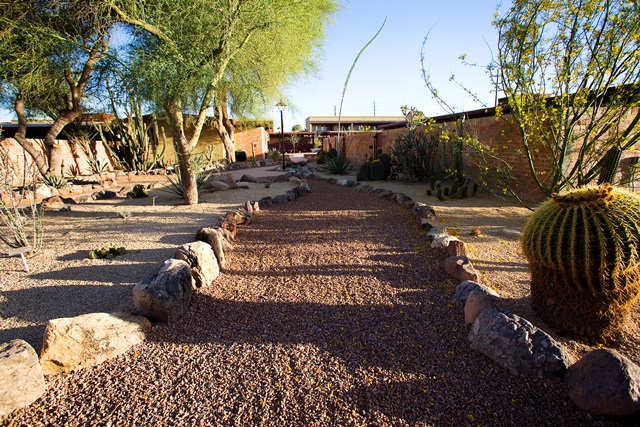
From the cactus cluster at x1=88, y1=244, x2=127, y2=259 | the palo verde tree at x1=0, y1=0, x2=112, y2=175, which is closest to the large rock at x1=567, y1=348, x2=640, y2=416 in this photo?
the cactus cluster at x1=88, y1=244, x2=127, y2=259

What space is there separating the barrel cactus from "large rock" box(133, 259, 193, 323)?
2.92m

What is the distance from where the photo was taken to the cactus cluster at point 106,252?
4417 mm

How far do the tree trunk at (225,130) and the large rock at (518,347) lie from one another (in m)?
18.6

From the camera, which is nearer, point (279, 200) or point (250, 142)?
point (279, 200)

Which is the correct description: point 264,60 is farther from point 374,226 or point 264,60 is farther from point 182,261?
point 182,261

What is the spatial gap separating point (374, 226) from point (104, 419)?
4.54 metres

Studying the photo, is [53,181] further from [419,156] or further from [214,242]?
[419,156]

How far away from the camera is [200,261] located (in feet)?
12.1

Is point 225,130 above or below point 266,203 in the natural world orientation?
above

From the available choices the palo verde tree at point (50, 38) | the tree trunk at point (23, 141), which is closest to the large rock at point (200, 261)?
the palo verde tree at point (50, 38)

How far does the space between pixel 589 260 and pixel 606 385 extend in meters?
0.85

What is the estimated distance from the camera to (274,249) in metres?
4.91

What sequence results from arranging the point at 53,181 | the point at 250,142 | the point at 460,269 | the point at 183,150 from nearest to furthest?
the point at 460,269 → the point at 183,150 → the point at 53,181 → the point at 250,142

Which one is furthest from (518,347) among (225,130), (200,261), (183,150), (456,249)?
(225,130)
